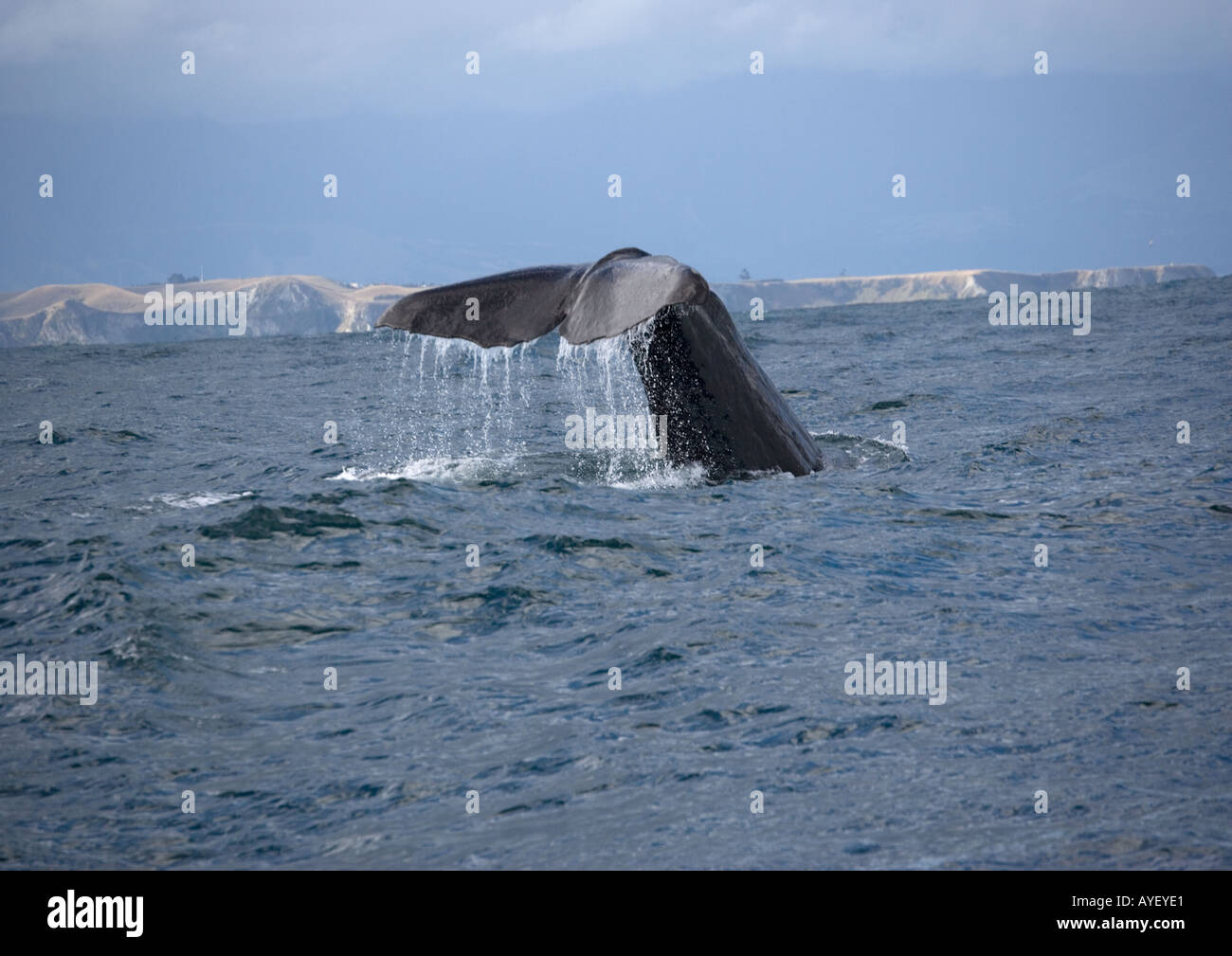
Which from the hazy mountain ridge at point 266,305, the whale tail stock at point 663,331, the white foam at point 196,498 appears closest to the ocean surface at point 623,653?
the white foam at point 196,498

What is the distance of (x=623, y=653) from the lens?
6.78 m

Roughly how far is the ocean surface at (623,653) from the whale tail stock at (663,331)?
0.39 m

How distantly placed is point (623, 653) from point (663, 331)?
11.9ft

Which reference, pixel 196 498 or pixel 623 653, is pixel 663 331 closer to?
pixel 623 653

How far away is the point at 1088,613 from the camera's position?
731 cm

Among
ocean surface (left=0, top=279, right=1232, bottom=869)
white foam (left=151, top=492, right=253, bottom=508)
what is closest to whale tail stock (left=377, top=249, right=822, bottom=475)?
ocean surface (left=0, top=279, right=1232, bottom=869)

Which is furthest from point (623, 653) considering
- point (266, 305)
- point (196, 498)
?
point (266, 305)

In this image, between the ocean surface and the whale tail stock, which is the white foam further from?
the whale tail stock

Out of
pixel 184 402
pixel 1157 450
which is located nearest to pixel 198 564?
pixel 1157 450

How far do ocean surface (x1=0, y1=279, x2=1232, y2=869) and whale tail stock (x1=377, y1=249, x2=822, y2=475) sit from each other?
389mm

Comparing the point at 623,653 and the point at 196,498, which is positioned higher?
the point at 196,498

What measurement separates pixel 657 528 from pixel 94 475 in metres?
7.37
